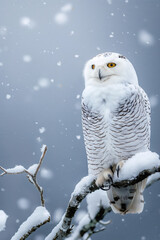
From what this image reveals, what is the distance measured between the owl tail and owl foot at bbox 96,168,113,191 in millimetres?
113

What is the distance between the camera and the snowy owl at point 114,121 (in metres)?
1.09

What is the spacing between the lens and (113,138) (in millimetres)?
1101

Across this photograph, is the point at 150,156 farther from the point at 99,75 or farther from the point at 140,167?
the point at 99,75

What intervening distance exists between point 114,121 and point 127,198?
1.19ft

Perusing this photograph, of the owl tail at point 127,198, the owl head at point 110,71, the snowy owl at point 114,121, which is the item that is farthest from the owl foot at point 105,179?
the owl head at point 110,71

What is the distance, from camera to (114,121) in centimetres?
108

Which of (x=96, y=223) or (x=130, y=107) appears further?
(x=130, y=107)

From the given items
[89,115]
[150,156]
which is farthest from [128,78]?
[150,156]

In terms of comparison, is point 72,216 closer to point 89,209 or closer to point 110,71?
point 89,209

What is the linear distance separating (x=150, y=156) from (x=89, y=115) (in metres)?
0.39

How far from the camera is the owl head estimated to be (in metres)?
1.15

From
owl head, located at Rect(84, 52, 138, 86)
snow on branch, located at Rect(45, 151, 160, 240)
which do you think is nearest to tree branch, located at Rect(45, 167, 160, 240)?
snow on branch, located at Rect(45, 151, 160, 240)

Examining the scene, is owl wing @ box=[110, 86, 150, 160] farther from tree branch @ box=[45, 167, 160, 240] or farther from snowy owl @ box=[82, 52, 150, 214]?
→ tree branch @ box=[45, 167, 160, 240]

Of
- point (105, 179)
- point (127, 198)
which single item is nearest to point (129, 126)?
point (105, 179)
